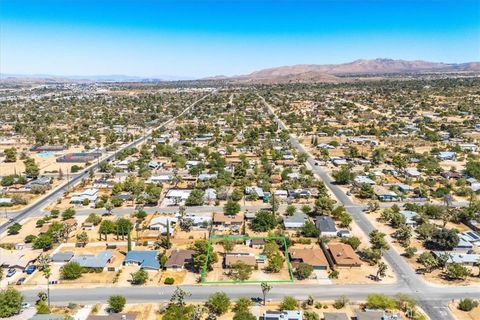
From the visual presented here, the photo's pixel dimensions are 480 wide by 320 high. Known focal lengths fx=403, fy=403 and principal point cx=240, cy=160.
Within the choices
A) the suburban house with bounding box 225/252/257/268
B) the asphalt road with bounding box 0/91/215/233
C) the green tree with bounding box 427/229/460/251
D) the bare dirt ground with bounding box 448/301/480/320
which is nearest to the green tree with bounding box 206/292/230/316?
the suburban house with bounding box 225/252/257/268

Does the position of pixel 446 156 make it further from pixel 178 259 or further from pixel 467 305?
pixel 178 259

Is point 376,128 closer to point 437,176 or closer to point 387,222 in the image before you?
point 437,176

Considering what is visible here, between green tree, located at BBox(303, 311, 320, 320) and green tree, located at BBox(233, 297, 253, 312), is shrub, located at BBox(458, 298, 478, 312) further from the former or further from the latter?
green tree, located at BBox(233, 297, 253, 312)

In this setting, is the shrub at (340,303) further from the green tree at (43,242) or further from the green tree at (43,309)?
the green tree at (43,242)

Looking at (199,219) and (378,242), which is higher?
(378,242)

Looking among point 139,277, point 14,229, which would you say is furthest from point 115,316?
point 14,229

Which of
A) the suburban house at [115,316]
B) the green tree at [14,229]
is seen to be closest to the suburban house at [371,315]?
the suburban house at [115,316]

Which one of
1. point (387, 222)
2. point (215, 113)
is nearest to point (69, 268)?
point (387, 222)
